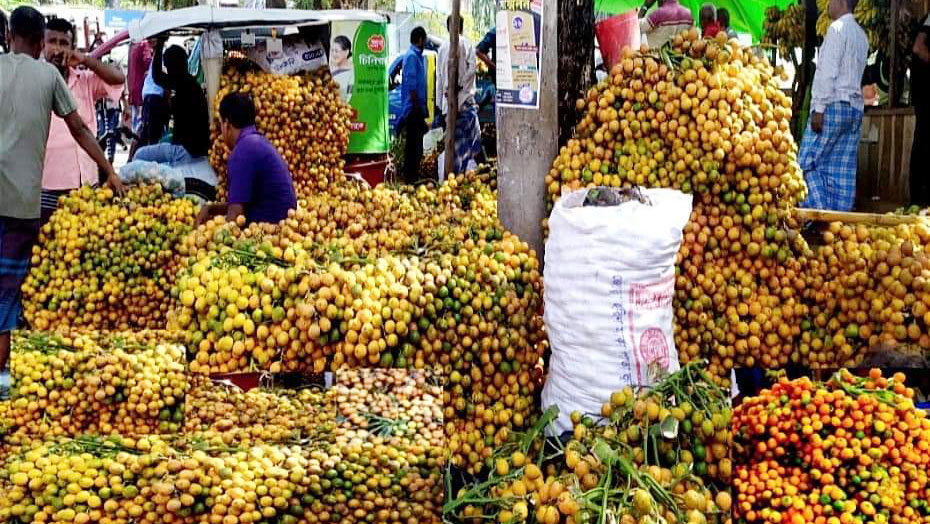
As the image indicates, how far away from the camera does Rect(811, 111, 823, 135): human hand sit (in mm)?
7855

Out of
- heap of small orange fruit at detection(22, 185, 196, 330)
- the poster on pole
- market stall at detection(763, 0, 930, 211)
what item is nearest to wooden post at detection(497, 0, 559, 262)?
the poster on pole

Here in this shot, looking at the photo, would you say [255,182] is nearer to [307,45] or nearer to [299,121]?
[299,121]

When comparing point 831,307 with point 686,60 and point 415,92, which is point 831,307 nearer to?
point 686,60

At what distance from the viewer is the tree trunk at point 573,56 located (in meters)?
3.69

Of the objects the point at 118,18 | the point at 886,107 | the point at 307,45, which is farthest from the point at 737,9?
the point at 118,18

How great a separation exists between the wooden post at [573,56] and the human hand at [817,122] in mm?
4766

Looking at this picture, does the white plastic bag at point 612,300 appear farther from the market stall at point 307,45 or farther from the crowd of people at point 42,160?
the market stall at point 307,45

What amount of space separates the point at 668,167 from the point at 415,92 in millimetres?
7667

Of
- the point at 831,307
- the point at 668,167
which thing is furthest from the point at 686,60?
the point at 831,307

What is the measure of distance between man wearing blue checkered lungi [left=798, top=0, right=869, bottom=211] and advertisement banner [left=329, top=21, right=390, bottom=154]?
4.08 meters

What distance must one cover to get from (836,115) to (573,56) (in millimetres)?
4891

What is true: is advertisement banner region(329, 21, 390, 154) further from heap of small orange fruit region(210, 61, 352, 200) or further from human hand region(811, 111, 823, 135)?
human hand region(811, 111, 823, 135)

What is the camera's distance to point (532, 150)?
3.64m

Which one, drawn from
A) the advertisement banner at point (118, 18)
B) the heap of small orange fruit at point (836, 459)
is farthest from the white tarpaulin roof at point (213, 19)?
the advertisement banner at point (118, 18)
